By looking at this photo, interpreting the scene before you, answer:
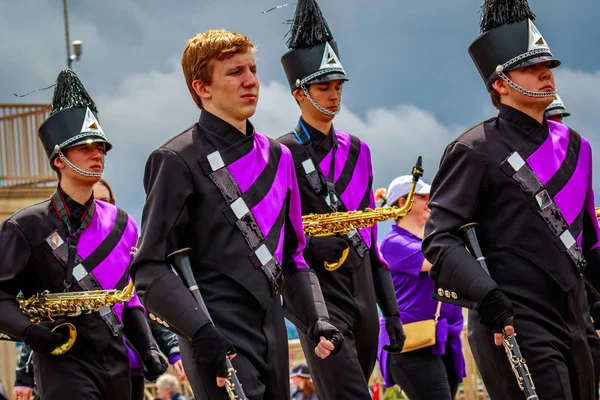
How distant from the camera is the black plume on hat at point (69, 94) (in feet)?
26.6

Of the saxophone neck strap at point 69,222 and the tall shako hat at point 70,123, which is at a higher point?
the tall shako hat at point 70,123

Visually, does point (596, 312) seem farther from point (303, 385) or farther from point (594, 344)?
point (303, 385)

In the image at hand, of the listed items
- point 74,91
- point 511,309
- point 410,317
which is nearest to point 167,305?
point 511,309

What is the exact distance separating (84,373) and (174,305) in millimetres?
2173

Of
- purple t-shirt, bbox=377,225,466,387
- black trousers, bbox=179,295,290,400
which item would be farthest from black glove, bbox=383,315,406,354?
black trousers, bbox=179,295,290,400

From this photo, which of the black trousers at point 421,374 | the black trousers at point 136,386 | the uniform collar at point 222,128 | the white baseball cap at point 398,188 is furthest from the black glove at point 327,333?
the white baseball cap at point 398,188

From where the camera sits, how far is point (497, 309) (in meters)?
5.81

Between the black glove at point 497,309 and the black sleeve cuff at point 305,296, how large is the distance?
78 centimetres

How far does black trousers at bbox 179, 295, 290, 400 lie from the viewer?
17.8 feet

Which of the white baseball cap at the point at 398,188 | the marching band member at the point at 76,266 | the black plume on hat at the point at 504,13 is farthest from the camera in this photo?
the white baseball cap at the point at 398,188

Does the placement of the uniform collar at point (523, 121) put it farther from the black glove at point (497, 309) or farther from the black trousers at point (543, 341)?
the black glove at point (497, 309)

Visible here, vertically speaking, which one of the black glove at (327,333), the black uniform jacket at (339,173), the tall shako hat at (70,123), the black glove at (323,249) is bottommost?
the black glove at (327,333)

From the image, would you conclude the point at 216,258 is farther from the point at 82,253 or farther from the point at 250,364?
the point at 82,253

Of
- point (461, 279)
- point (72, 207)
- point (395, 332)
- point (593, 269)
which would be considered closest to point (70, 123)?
point (72, 207)
